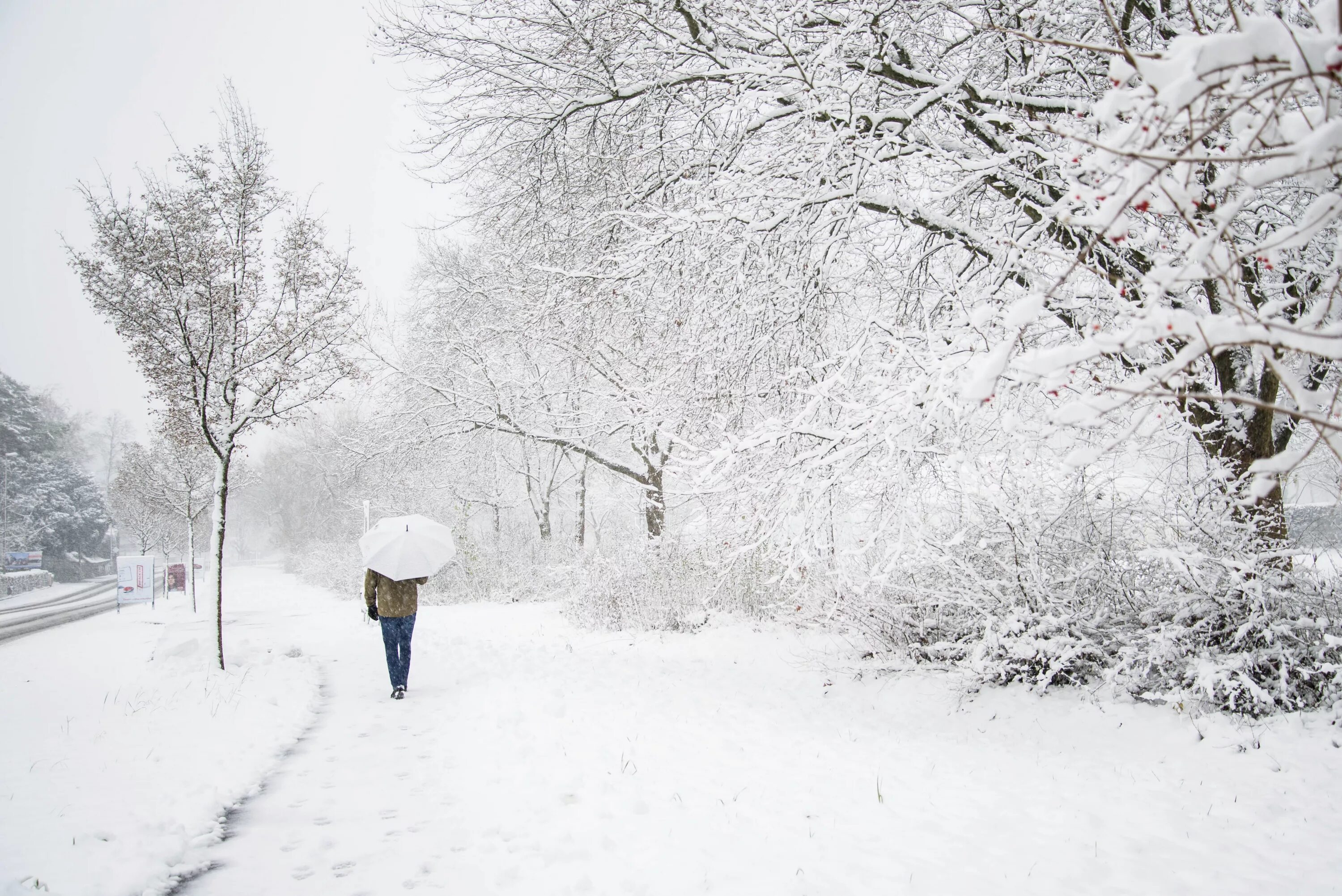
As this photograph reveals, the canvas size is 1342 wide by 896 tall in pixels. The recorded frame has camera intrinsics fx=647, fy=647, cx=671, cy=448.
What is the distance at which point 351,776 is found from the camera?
4.43 m

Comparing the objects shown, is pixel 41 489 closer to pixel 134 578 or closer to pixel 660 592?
pixel 134 578

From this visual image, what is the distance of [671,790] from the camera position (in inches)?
159

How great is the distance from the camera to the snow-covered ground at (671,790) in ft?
9.87

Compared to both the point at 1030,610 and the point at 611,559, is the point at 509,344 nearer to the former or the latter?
the point at 611,559

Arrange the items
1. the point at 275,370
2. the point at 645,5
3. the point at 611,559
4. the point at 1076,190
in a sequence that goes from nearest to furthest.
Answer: the point at 1076,190
the point at 645,5
the point at 275,370
the point at 611,559

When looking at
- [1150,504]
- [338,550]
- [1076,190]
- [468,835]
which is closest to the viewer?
A: [1076,190]

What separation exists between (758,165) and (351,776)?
539 cm

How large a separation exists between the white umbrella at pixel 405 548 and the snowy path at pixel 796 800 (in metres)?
1.34

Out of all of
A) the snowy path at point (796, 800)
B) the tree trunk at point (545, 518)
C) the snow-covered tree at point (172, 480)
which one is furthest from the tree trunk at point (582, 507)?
the snowy path at point (796, 800)

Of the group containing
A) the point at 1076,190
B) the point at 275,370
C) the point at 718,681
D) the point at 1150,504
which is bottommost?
the point at 718,681

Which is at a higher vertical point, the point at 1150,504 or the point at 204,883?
the point at 1150,504

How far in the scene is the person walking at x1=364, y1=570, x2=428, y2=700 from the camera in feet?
21.6

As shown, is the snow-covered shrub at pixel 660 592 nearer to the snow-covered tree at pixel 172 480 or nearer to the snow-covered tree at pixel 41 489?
the snow-covered tree at pixel 172 480

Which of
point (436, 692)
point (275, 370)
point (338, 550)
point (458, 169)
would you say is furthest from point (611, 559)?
point (338, 550)
